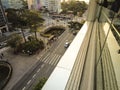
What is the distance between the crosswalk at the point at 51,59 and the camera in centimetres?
826

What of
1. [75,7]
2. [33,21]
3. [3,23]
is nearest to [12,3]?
[3,23]

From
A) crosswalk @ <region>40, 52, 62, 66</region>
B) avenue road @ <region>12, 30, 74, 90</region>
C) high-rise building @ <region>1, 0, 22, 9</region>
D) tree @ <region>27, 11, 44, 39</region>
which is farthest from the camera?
high-rise building @ <region>1, 0, 22, 9</region>

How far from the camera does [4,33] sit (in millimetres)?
13586

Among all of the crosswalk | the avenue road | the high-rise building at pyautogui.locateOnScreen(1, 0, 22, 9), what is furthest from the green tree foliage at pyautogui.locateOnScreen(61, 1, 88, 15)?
the crosswalk

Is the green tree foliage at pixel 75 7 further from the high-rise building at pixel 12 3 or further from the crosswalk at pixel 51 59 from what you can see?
the crosswalk at pixel 51 59

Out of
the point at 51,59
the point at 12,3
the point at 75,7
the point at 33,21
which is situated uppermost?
the point at 12,3

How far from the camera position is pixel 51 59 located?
859 cm

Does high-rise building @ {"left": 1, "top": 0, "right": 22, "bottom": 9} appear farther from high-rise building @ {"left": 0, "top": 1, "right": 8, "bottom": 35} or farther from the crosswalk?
the crosswalk

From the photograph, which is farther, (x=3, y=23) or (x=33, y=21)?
(x=3, y=23)

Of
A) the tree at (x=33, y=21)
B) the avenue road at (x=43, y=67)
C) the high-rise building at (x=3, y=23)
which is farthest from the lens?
the high-rise building at (x=3, y=23)

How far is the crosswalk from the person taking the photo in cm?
826

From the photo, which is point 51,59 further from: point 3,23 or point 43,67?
point 3,23

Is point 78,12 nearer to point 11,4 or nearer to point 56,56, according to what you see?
point 11,4

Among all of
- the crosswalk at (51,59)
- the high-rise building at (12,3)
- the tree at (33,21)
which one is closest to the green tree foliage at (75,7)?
the high-rise building at (12,3)
